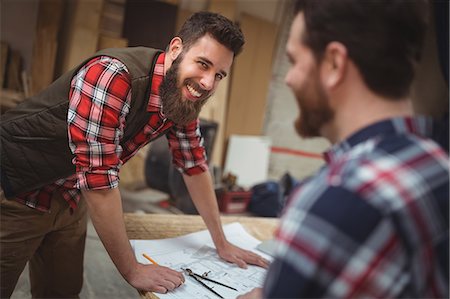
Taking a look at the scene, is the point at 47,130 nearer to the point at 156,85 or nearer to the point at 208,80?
the point at 156,85

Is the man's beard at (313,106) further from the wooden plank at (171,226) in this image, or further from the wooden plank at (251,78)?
the wooden plank at (251,78)

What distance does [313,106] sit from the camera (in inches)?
29.0

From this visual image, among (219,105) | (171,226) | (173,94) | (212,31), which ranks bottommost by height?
(171,226)

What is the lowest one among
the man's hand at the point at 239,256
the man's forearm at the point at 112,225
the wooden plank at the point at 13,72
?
the man's hand at the point at 239,256

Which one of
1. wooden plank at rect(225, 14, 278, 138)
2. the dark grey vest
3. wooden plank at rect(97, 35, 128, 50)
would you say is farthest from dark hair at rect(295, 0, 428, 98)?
wooden plank at rect(225, 14, 278, 138)

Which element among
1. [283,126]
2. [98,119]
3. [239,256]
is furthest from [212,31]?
[283,126]

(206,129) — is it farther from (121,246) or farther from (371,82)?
(371,82)

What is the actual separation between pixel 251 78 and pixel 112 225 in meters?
3.33

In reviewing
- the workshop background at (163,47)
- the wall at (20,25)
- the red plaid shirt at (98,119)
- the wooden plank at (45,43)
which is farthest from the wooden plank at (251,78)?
the red plaid shirt at (98,119)

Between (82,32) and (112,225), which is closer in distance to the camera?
(112,225)

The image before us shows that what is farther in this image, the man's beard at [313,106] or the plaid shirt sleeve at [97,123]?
the plaid shirt sleeve at [97,123]

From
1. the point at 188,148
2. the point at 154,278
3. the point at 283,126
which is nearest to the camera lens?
the point at 154,278

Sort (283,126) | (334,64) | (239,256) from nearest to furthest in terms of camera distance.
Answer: (334,64), (239,256), (283,126)

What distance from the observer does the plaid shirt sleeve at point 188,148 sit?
1513mm
